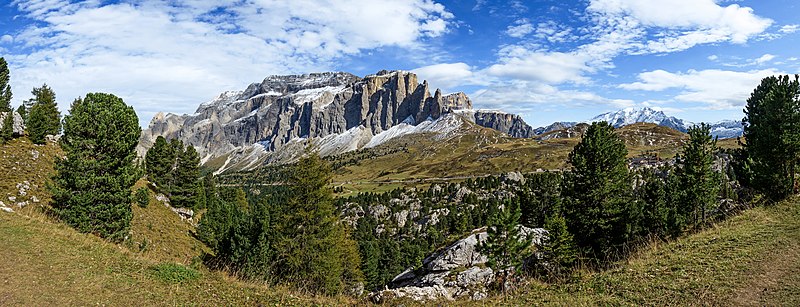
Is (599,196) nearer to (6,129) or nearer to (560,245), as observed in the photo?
(560,245)

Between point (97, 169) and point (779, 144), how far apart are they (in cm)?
5560

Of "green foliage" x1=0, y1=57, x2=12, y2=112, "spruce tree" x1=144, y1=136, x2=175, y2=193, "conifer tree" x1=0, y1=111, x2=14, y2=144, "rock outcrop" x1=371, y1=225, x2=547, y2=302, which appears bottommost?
"rock outcrop" x1=371, y1=225, x2=547, y2=302

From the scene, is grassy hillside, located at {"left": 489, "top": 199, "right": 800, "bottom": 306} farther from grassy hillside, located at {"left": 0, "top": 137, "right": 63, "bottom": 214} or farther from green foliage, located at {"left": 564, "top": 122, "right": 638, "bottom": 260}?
grassy hillside, located at {"left": 0, "top": 137, "right": 63, "bottom": 214}

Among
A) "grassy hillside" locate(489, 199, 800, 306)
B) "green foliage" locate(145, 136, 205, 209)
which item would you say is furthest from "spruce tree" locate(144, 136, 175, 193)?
"grassy hillside" locate(489, 199, 800, 306)

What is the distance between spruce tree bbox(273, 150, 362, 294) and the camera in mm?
37281

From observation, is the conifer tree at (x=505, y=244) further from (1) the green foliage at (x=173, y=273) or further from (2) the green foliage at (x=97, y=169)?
(2) the green foliage at (x=97, y=169)

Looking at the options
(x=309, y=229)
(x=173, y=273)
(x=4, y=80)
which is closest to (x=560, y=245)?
(x=309, y=229)

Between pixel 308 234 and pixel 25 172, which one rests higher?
pixel 25 172

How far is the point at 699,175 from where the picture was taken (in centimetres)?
4256

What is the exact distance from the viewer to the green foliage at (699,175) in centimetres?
4134

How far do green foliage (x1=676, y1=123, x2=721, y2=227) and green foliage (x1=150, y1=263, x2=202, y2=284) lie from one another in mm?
46284

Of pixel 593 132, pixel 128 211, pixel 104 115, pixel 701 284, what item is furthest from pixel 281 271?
pixel 593 132

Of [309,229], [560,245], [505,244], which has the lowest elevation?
[560,245]

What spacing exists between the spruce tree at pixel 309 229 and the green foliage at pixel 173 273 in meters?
20.5
